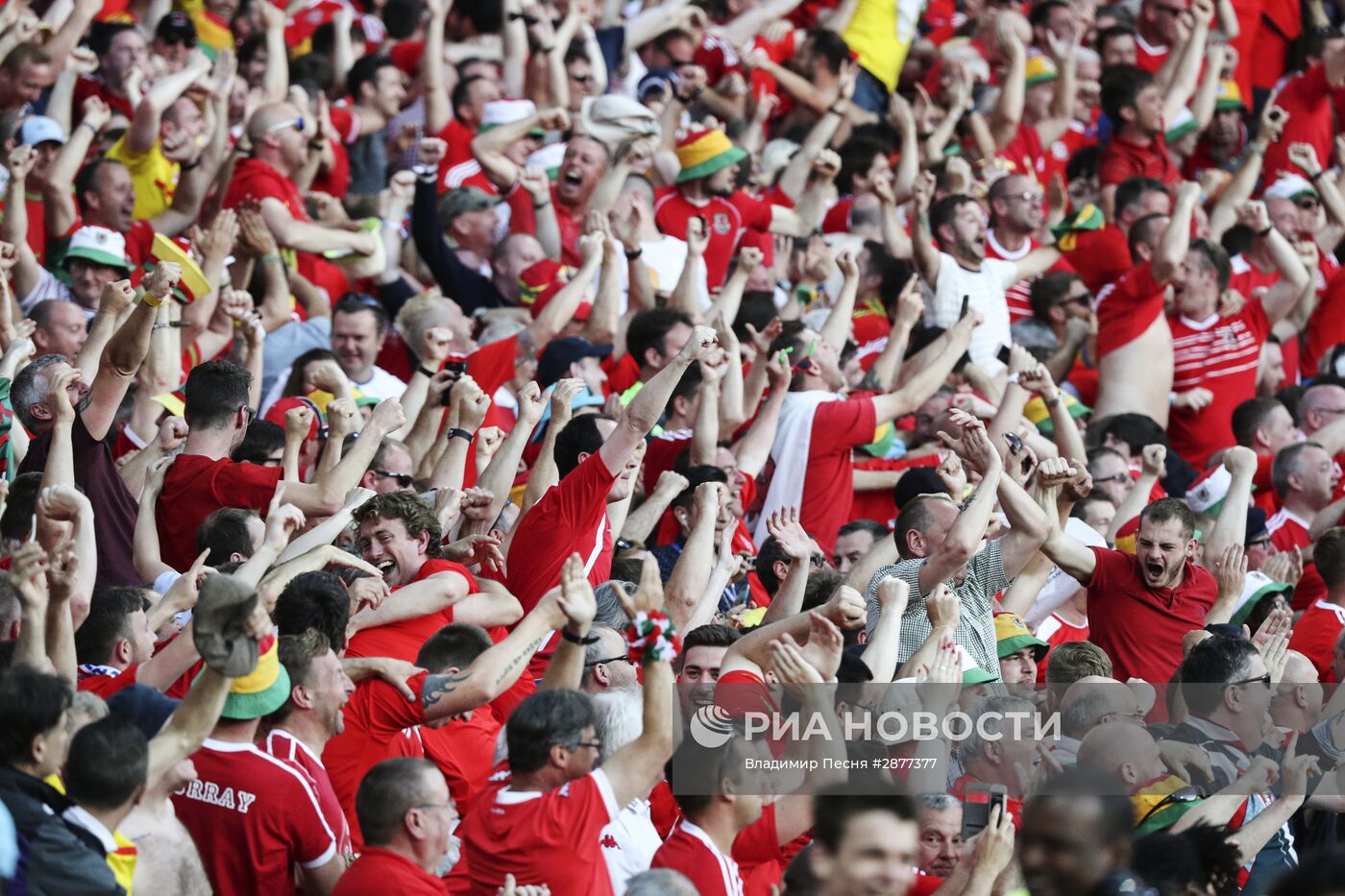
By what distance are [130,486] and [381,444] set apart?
3.09 feet

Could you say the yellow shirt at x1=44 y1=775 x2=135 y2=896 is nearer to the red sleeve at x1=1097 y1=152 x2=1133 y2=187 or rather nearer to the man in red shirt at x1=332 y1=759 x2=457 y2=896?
the man in red shirt at x1=332 y1=759 x2=457 y2=896

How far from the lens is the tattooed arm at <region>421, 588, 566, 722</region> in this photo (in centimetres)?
566

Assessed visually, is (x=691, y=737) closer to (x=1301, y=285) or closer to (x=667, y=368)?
(x=667, y=368)

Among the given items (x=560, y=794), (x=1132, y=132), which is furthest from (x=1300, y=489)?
(x=560, y=794)

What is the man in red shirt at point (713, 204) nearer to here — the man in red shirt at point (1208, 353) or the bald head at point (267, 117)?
the bald head at point (267, 117)

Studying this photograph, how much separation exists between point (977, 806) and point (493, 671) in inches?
58.5

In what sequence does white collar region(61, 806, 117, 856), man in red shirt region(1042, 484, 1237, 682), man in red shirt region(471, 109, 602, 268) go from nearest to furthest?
1. white collar region(61, 806, 117, 856)
2. man in red shirt region(1042, 484, 1237, 682)
3. man in red shirt region(471, 109, 602, 268)

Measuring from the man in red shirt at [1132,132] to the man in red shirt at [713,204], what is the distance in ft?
9.06

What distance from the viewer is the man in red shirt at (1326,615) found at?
8016mm

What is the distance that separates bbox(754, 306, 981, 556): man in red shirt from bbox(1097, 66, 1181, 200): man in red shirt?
440 cm

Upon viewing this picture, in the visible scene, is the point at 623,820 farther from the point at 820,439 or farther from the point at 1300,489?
the point at 1300,489

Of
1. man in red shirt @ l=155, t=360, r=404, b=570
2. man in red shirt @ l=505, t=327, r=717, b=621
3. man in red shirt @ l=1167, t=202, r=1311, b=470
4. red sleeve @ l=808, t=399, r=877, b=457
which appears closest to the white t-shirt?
man in red shirt @ l=1167, t=202, r=1311, b=470

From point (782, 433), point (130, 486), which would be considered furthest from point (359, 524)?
point (782, 433)

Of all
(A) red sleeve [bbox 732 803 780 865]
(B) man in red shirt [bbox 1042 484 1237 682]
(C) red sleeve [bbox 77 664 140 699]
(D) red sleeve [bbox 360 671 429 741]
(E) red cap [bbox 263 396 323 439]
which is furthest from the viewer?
(E) red cap [bbox 263 396 323 439]
